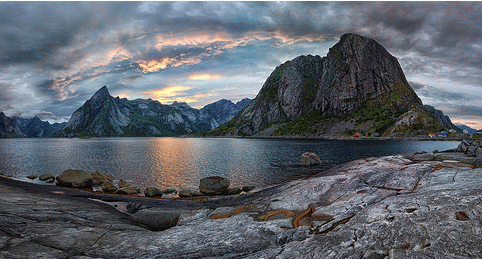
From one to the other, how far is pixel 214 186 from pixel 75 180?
27.6m

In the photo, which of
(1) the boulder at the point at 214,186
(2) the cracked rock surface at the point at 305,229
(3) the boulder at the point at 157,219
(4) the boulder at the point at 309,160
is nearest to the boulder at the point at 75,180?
(1) the boulder at the point at 214,186

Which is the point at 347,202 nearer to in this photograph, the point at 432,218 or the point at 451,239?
the point at 432,218

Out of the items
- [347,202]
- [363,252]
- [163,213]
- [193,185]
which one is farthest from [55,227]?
[193,185]

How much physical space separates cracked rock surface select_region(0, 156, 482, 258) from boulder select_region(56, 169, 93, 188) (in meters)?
23.4

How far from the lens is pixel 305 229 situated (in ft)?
44.0

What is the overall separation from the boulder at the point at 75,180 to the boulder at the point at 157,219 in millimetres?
27464

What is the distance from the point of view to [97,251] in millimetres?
12711

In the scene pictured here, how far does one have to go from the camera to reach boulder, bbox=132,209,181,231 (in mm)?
20141

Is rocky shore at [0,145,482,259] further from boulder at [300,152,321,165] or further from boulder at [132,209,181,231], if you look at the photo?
boulder at [300,152,321,165]

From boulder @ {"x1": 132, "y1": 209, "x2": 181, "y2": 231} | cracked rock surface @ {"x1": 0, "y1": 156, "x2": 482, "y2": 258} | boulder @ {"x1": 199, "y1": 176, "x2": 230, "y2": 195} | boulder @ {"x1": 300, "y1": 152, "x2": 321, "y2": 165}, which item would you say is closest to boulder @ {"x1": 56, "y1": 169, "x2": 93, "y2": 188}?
boulder @ {"x1": 199, "y1": 176, "x2": 230, "y2": 195}

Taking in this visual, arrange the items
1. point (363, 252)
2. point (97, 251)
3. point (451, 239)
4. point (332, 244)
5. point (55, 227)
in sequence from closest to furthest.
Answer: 1. point (451, 239)
2. point (363, 252)
3. point (332, 244)
4. point (97, 251)
5. point (55, 227)

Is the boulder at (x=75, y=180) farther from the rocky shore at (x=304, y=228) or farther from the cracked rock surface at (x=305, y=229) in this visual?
the cracked rock surface at (x=305, y=229)

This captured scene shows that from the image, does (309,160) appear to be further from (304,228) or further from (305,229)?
(305,229)

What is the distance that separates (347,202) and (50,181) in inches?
2215
